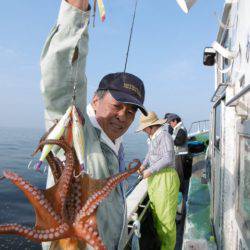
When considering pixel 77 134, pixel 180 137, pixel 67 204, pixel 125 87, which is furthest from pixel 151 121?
pixel 180 137

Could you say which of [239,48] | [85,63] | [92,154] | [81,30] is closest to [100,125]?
[92,154]

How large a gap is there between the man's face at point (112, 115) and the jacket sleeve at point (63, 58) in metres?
0.34

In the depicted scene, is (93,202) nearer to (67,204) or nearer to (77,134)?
(67,204)

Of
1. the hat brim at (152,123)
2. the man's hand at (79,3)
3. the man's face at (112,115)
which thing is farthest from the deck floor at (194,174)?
the man's hand at (79,3)

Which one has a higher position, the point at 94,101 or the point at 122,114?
the point at 94,101

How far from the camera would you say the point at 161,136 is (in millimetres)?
5254

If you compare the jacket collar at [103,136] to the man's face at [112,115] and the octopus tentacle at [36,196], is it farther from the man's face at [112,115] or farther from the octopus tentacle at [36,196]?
the octopus tentacle at [36,196]

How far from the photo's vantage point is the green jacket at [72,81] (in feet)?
5.87

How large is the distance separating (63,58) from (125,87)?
1.78 ft

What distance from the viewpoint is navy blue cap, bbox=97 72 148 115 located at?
211 centimetres

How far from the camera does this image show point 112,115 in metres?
2.17

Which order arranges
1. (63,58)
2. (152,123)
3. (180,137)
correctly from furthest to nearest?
(180,137) → (152,123) → (63,58)

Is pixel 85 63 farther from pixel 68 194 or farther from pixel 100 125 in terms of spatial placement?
pixel 68 194

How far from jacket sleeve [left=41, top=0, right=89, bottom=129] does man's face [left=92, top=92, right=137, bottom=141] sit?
34 cm
